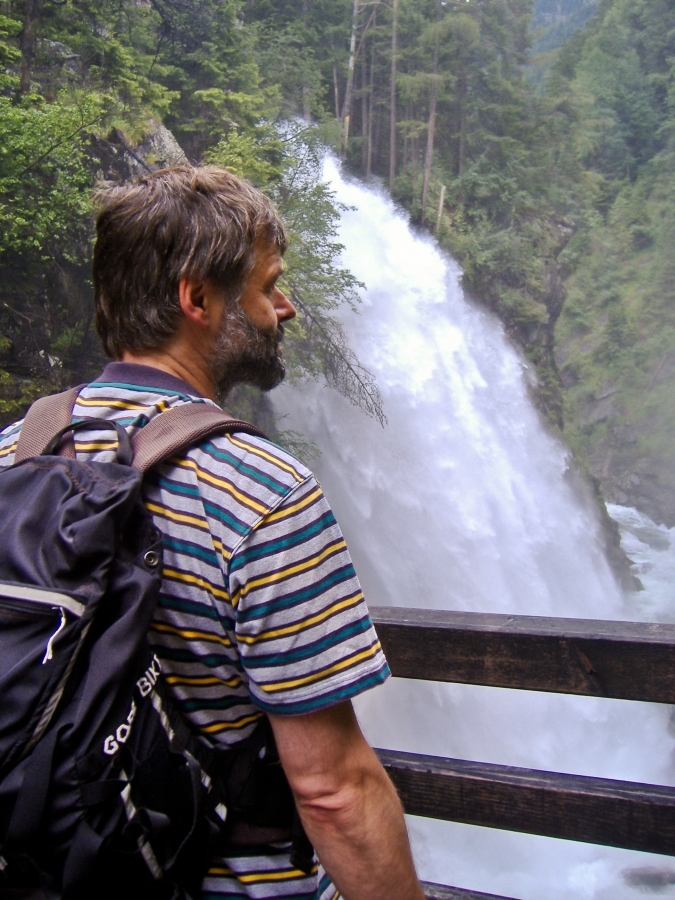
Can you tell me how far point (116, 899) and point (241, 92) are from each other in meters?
4.24

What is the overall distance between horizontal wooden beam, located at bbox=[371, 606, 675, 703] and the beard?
40cm

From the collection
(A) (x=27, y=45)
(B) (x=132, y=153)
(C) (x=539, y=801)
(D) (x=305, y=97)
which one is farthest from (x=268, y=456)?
(D) (x=305, y=97)

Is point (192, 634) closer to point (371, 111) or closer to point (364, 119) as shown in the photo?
point (364, 119)

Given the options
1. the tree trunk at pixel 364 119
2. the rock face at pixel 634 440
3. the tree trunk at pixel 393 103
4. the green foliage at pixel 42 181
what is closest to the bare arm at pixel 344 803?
the green foliage at pixel 42 181

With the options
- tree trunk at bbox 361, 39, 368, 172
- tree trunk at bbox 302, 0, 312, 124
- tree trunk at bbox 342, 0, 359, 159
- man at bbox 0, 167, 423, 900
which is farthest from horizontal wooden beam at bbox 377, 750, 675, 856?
tree trunk at bbox 361, 39, 368, 172

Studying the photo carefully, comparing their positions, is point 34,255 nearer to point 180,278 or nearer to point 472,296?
point 180,278

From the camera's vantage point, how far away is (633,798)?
2.78 feet

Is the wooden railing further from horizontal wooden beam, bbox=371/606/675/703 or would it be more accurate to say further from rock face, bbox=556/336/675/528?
rock face, bbox=556/336/675/528

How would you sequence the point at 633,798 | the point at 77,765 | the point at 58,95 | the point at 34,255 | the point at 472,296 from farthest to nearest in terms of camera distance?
the point at 472,296, the point at 58,95, the point at 34,255, the point at 633,798, the point at 77,765

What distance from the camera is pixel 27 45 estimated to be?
3.02m

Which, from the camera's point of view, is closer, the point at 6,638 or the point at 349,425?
the point at 6,638

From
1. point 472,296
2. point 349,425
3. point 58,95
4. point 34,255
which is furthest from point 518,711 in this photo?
point 58,95

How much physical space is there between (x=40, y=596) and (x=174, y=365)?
0.24m

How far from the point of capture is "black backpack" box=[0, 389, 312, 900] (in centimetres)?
44
